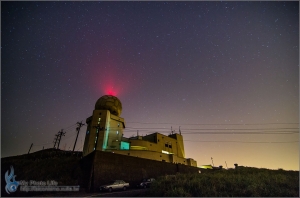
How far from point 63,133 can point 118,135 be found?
899 inches

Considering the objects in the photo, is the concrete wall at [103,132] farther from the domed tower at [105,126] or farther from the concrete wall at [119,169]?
the concrete wall at [119,169]

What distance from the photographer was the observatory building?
118ft

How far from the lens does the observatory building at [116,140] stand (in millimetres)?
35938

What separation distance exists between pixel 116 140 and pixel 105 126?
4530 mm

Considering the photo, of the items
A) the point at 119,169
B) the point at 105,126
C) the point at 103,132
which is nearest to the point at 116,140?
the point at 103,132

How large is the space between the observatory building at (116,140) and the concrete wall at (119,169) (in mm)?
9901

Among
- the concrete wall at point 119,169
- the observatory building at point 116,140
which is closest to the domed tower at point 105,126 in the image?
the observatory building at point 116,140

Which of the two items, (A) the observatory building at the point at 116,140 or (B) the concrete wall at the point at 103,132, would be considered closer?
(A) the observatory building at the point at 116,140

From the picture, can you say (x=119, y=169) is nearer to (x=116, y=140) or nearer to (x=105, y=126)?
(x=116, y=140)

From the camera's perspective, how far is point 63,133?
50625 mm

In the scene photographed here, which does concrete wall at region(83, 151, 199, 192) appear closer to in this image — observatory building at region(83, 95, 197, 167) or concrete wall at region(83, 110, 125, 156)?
observatory building at region(83, 95, 197, 167)

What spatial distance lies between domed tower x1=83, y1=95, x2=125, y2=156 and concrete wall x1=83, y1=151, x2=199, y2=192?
1348 centimetres

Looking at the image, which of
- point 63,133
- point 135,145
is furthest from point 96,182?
point 63,133

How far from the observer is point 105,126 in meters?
38.2
